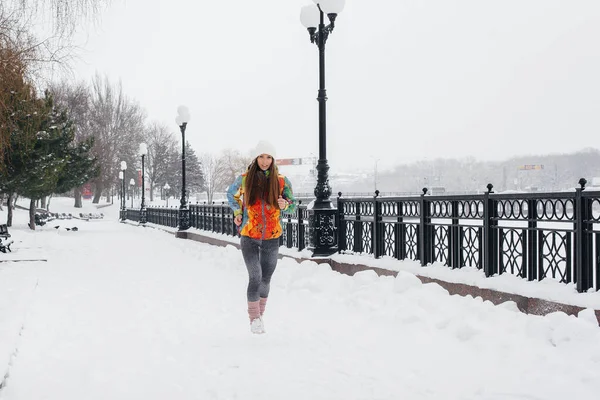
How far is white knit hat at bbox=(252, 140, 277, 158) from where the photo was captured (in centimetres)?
618

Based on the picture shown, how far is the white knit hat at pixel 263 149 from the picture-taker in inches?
243

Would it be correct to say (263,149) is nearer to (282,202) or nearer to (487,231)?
(282,202)

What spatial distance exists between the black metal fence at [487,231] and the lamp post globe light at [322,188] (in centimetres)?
24

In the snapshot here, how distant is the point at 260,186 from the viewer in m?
6.16

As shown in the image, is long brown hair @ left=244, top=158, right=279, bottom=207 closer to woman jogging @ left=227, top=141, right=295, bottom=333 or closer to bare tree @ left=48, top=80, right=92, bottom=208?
woman jogging @ left=227, top=141, right=295, bottom=333

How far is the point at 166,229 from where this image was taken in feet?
92.7

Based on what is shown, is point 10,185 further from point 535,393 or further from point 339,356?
point 535,393

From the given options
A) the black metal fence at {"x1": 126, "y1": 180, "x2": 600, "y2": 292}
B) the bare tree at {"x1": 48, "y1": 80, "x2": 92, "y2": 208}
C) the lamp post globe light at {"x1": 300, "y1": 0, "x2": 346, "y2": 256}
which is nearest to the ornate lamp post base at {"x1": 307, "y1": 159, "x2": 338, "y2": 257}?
the lamp post globe light at {"x1": 300, "y1": 0, "x2": 346, "y2": 256}

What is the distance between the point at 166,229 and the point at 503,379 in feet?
81.1

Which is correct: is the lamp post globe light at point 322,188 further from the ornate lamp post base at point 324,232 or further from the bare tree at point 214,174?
→ the bare tree at point 214,174

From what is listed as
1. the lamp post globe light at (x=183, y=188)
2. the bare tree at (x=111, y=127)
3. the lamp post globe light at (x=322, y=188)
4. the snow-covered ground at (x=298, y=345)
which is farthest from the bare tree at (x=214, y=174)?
the snow-covered ground at (x=298, y=345)

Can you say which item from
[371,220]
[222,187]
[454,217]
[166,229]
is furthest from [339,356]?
[222,187]

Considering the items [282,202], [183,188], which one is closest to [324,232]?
[282,202]

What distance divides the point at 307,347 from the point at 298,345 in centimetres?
11
